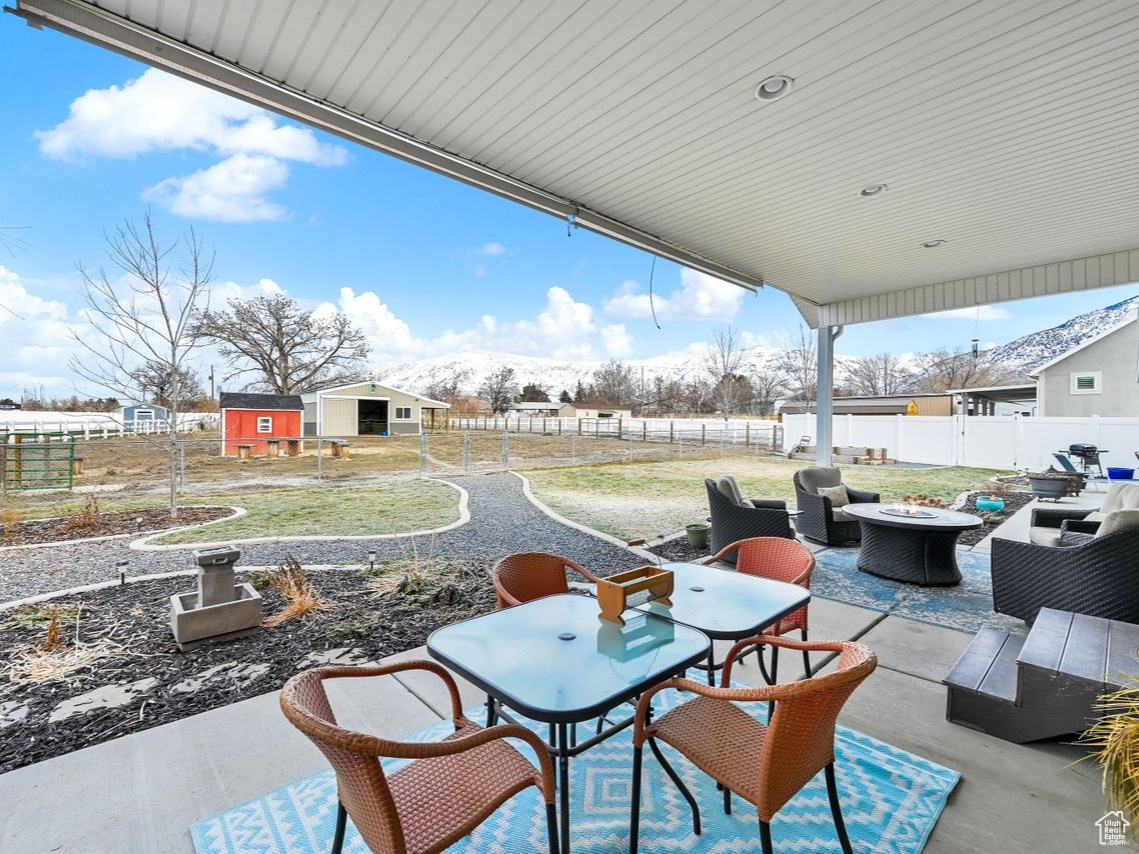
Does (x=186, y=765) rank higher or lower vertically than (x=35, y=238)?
lower

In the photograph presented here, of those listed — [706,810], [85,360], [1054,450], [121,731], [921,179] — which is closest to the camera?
[706,810]

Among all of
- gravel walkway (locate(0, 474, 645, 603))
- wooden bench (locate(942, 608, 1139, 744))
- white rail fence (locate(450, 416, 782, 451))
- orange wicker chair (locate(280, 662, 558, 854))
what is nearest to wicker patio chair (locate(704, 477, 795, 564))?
gravel walkway (locate(0, 474, 645, 603))

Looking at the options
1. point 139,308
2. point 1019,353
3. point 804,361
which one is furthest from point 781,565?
point 1019,353

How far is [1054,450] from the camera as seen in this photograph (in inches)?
442

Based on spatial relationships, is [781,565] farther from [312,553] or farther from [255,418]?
[255,418]

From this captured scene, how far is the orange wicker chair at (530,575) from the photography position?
226 centimetres

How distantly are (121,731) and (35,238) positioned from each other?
99.8 inches

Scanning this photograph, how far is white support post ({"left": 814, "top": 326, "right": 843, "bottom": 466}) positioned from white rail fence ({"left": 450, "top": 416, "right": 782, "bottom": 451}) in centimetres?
723

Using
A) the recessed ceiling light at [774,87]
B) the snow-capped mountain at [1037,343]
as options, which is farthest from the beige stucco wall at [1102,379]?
the snow-capped mountain at [1037,343]

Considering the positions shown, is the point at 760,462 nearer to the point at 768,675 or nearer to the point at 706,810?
the point at 768,675

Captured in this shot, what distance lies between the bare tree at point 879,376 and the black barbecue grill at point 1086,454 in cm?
2615

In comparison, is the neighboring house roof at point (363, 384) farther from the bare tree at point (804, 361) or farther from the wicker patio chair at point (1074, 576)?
the wicker patio chair at point (1074, 576)

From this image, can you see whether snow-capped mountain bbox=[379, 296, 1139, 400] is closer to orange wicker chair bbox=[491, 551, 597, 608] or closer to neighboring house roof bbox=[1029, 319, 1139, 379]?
neighboring house roof bbox=[1029, 319, 1139, 379]

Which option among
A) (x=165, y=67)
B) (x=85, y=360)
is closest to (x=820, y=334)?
(x=165, y=67)
